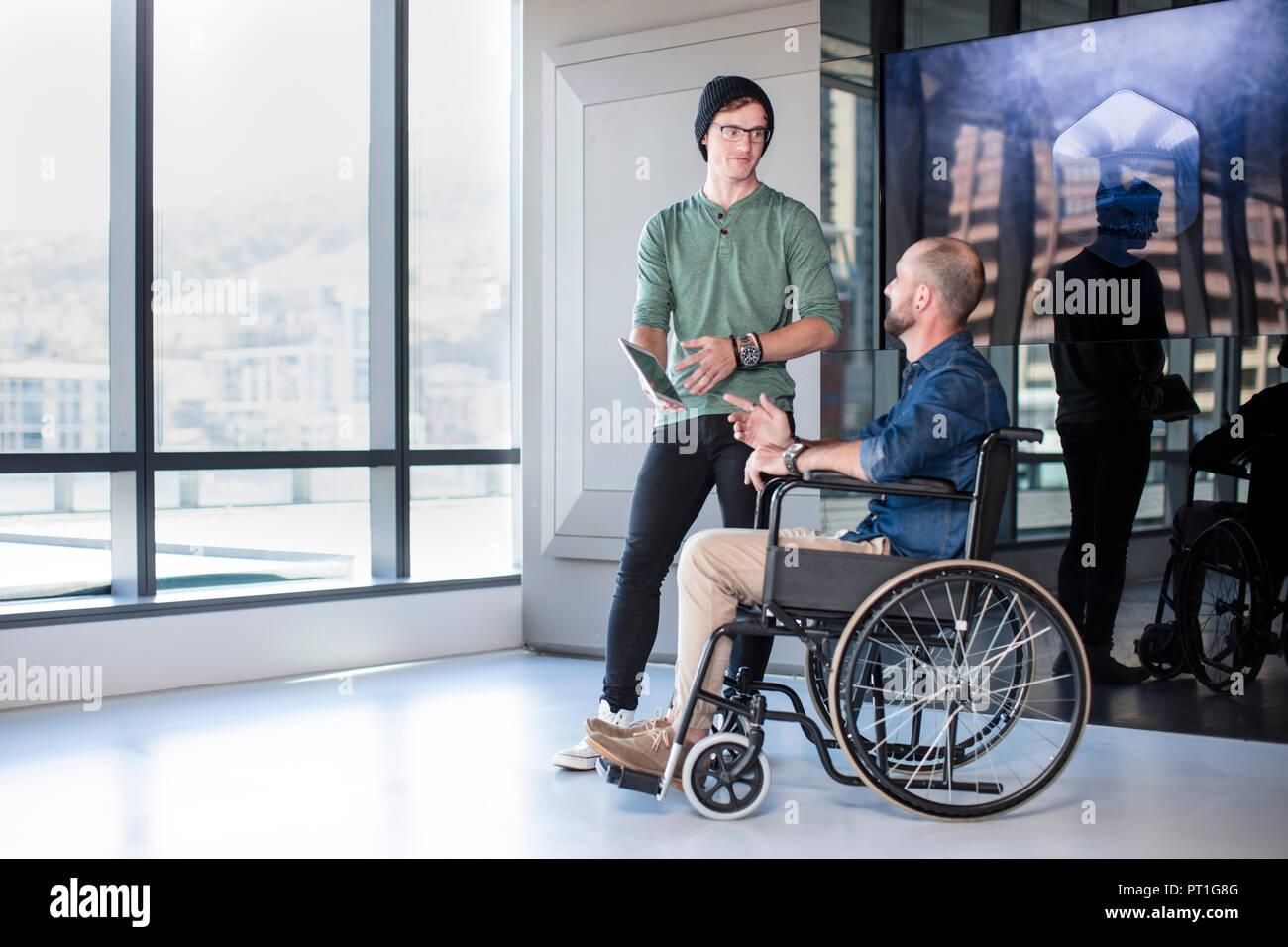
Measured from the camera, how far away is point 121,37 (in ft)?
13.1

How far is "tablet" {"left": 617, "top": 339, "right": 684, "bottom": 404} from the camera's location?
2.58 metres

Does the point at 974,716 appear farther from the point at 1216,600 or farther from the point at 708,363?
the point at 1216,600

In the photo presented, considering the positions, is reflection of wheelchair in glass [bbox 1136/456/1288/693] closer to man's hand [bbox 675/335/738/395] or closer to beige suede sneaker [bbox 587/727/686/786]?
man's hand [bbox 675/335/738/395]

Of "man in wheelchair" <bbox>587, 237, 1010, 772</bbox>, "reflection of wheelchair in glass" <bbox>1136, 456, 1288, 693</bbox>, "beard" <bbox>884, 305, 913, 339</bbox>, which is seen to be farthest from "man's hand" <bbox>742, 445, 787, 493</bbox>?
"reflection of wheelchair in glass" <bbox>1136, 456, 1288, 693</bbox>

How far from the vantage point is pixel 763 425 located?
2648 mm

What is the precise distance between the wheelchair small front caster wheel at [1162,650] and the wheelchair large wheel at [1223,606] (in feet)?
0.08

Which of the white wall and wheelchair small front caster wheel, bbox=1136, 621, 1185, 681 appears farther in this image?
the white wall

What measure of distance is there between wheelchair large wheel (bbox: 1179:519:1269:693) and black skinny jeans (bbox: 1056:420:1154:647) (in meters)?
0.19

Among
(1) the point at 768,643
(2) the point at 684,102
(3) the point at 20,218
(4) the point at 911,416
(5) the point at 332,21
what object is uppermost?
(5) the point at 332,21

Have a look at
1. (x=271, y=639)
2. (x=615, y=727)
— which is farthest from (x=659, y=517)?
(x=271, y=639)

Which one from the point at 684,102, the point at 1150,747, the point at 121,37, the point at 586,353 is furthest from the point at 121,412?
the point at 1150,747
